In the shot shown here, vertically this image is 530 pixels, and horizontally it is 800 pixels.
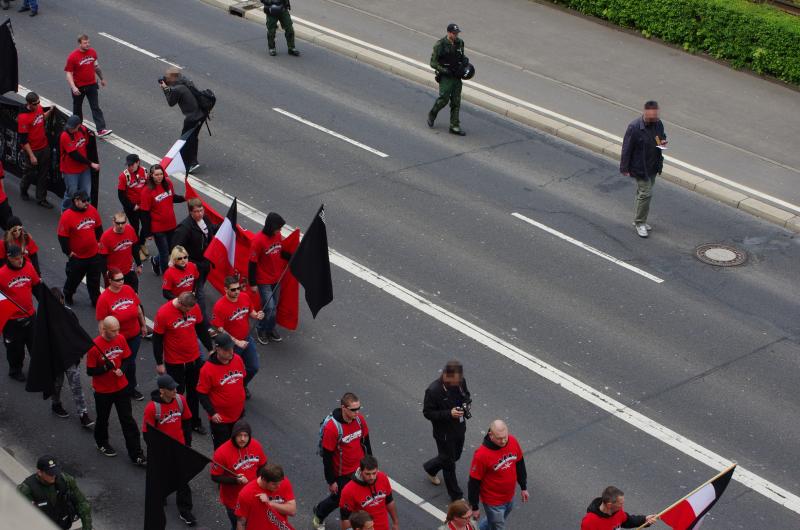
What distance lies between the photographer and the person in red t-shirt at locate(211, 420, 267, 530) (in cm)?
870

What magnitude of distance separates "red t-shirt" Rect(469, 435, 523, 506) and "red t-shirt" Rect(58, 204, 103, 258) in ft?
18.3

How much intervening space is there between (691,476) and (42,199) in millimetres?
9330

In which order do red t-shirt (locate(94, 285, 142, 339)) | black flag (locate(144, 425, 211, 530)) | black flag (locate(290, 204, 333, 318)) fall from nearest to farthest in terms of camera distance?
black flag (locate(144, 425, 211, 530)), red t-shirt (locate(94, 285, 142, 339)), black flag (locate(290, 204, 333, 318))

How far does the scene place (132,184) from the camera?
1355 cm

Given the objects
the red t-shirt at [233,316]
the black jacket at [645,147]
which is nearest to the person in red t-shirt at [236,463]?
the red t-shirt at [233,316]

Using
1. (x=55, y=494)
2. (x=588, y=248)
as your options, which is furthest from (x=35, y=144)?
(x=55, y=494)

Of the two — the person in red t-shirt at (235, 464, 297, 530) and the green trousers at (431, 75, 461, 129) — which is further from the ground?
the green trousers at (431, 75, 461, 129)

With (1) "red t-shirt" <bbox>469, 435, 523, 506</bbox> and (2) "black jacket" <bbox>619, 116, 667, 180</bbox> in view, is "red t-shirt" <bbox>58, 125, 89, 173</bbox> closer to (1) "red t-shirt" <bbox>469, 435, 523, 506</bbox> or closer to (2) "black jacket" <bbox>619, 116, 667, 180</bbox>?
(2) "black jacket" <bbox>619, 116, 667, 180</bbox>

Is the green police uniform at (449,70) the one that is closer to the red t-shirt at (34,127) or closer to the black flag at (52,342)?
the red t-shirt at (34,127)

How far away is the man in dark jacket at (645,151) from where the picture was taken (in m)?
15.4

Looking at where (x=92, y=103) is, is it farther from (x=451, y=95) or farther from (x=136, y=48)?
(x=451, y=95)

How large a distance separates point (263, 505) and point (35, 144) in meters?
8.59

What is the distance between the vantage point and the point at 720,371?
1246 centimetres

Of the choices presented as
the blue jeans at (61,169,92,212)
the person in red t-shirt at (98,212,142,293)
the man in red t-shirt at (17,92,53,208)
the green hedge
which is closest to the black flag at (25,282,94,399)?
Result: the person in red t-shirt at (98,212,142,293)
